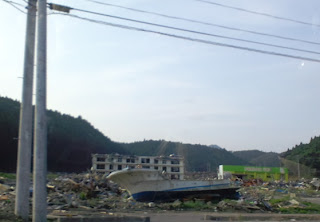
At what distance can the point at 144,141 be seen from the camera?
315 feet

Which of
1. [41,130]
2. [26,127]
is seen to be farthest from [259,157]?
[41,130]

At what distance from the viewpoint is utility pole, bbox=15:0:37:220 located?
28.3 feet

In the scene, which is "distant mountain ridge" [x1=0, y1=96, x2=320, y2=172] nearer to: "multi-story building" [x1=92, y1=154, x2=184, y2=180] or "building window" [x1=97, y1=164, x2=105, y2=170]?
"building window" [x1=97, y1=164, x2=105, y2=170]

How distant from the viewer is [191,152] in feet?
306

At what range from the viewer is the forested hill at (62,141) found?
5572 centimetres

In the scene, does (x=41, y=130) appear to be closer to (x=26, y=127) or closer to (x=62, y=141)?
(x=26, y=127)

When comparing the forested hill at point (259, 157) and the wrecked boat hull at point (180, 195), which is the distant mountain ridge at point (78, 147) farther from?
the wrecked boat hull at point (180, 195)

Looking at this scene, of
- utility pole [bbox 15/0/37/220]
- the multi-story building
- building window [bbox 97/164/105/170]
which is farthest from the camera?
building window [bbox 97/164/105/170]

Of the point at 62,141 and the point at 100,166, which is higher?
the point at 62,141

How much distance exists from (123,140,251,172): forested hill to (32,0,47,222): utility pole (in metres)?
74.9

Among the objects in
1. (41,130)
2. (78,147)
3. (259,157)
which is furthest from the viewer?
(259,157)

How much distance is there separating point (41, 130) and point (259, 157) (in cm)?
12382

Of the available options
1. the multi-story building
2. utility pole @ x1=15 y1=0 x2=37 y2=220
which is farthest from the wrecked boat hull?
utility pole @ x1=15 y1=0 x2=37 y2=220

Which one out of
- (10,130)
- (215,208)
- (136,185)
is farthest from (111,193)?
(10,130)
